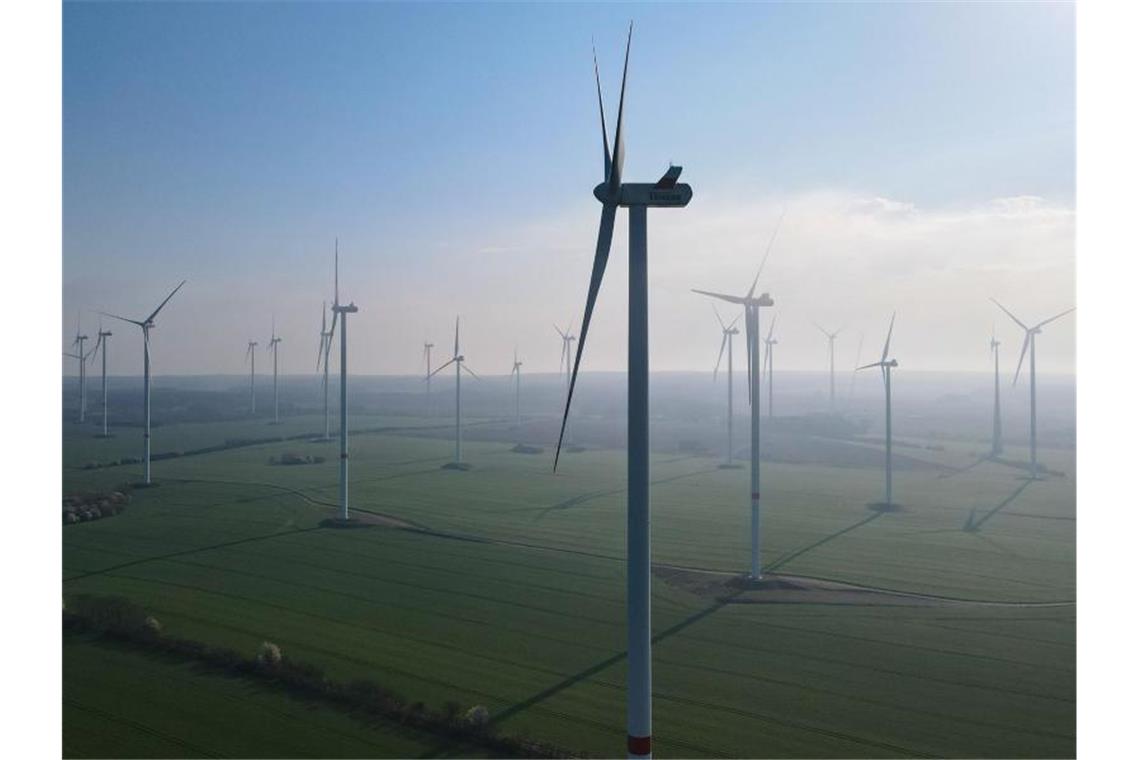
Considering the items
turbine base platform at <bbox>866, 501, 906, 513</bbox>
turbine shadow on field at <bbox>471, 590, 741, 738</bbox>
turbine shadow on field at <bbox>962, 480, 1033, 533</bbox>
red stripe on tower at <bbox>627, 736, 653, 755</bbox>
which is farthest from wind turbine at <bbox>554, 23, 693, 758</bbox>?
turbine base platform at <bbox>866, 501, 906, 513</bbox>

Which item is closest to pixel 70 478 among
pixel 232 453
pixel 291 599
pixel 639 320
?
pixel 232 453

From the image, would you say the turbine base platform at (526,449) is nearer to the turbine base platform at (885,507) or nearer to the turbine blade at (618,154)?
the turbine base platform at (885,507)

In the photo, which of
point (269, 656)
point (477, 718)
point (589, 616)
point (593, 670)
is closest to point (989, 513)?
point (589, 616)

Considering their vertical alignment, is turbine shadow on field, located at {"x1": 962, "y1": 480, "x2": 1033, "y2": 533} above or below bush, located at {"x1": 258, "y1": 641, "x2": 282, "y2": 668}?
below

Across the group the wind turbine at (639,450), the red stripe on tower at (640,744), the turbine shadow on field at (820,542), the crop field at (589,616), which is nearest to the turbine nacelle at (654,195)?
the wind turbine at (639,450)

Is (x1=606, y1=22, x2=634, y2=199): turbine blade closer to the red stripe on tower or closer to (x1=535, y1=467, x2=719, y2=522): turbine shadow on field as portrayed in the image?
the red stripe on tower

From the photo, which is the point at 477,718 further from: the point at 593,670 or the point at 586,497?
the point at 586,497
